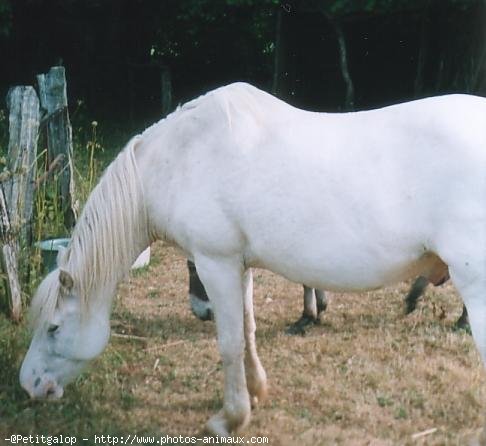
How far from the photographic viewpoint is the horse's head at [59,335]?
3.31 metres

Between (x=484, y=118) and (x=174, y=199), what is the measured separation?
4.19 ft

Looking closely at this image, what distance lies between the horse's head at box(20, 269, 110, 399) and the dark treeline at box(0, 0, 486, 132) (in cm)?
747

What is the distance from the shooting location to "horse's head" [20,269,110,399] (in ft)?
10.8

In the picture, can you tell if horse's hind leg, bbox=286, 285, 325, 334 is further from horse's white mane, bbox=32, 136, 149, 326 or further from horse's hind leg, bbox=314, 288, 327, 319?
horse's white mane, bbox=32, 136, 149, 326

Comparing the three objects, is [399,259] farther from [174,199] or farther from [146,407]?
[146,407]

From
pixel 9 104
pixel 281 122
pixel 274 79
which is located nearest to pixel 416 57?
pixel 274 79

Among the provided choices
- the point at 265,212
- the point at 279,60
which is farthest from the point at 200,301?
the point at 279,60

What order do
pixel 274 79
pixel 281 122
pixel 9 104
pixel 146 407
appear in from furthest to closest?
pixel 274 79 → pixel 9 104 → pixel 146 407 → pixel 281 122

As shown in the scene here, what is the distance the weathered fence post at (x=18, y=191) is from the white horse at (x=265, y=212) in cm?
88

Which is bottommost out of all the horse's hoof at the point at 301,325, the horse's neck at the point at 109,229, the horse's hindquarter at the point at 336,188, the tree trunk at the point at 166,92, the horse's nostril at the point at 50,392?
the tree trunk at the point at 166,92

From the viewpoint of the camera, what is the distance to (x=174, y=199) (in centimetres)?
312

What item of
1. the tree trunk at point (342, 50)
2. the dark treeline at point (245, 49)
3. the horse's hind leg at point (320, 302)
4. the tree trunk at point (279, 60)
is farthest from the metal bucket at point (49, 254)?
the tree trunk at point (279, 60)

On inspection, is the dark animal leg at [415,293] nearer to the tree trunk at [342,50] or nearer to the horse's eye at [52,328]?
the horse's eye at [52,328]

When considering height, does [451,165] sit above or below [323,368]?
A: above
